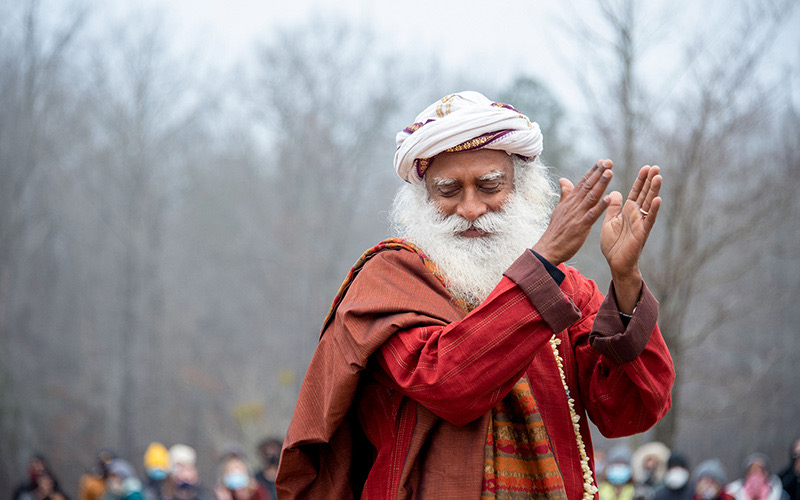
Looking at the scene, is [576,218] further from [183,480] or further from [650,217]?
[183,480]

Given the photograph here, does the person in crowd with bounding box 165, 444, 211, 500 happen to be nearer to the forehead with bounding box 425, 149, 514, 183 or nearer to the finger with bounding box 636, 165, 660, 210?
the forehead with bounding box 425, 149, 514, 183

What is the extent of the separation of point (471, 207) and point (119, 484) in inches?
315

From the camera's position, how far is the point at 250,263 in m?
24.2

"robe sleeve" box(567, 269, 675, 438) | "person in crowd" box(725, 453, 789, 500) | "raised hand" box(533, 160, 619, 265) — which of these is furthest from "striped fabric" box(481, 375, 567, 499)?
"person in crowd" box(725, 453, 789, 500)

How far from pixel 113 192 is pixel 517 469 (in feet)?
67.0

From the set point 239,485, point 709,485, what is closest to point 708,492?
point 709,485

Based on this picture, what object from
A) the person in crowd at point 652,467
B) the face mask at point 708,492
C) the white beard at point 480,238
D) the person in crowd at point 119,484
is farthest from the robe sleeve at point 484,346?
the person in crowd at point 119,484

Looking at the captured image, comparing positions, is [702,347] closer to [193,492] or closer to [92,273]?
[193,492]

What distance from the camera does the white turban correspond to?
252 centimetres

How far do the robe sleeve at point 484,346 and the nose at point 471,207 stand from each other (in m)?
0.45

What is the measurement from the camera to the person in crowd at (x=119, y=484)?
29.1 ft

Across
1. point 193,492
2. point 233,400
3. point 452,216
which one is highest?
point 452,216

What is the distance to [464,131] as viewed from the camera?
251 centimetres

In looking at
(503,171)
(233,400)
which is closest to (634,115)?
(503,171)
